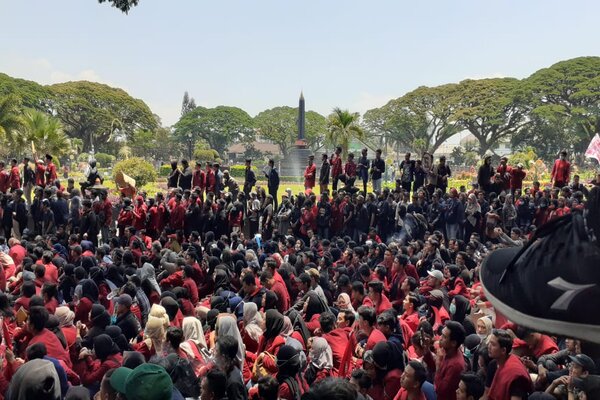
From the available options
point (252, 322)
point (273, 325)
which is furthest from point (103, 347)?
point (252, 322)

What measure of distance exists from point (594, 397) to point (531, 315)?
219 centimetres

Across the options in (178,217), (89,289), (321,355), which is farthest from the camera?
(178,217)

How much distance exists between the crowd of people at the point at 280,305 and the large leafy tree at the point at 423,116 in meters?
39.0

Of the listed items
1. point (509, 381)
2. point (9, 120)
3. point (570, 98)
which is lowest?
point (509, 381)

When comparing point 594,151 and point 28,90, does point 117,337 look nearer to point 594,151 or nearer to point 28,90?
point 594,151

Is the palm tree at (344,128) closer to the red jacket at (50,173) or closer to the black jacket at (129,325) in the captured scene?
the red jacket at (50,173)

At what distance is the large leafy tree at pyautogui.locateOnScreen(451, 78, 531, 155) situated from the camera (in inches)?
1948

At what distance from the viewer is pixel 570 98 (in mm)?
46438

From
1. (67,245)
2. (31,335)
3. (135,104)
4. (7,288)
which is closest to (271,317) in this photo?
(31,335)

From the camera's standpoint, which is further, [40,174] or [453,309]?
[40,174]

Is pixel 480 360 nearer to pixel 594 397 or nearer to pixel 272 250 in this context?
pixel 594 397

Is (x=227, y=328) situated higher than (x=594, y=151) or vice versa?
(x=594, y=151)

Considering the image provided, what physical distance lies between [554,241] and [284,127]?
7154 centimetres

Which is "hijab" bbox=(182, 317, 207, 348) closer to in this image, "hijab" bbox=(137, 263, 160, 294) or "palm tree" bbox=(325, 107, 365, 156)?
"hijab" bbox=(137, 263, 160, 294)
